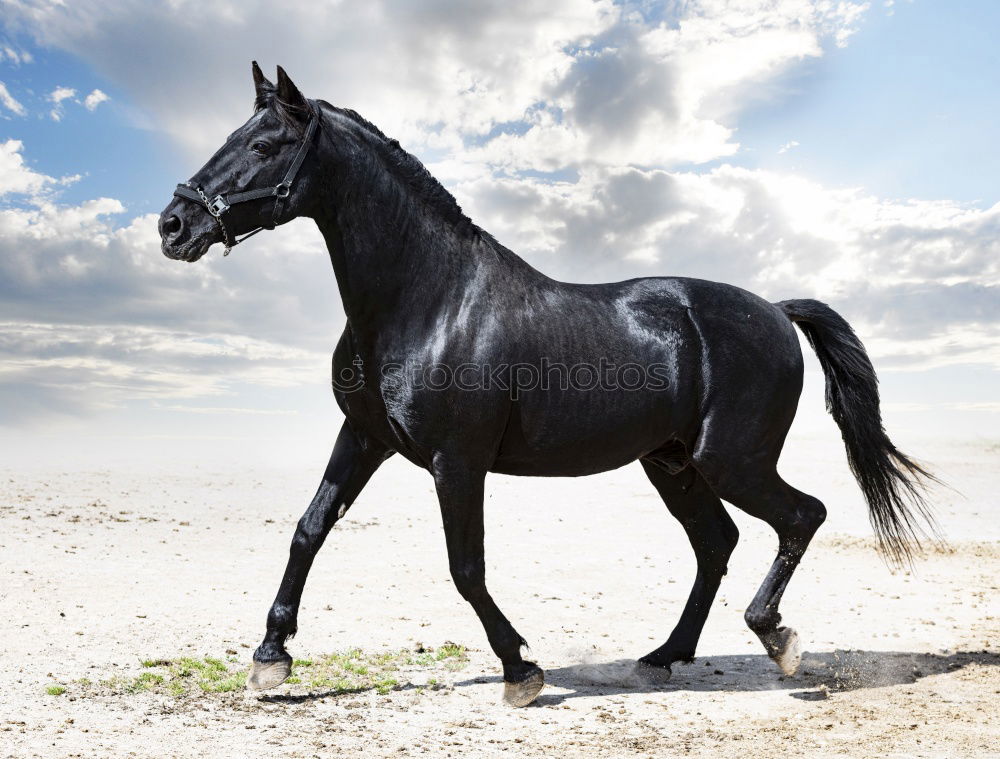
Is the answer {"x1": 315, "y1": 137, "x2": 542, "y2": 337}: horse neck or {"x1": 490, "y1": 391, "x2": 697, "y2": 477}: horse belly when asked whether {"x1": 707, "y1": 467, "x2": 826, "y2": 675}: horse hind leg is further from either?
{"x1": 315, "y1": 137, "x2": 542, "y2": 337}: horse neck

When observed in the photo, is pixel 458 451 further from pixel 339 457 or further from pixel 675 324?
pixel 675 324

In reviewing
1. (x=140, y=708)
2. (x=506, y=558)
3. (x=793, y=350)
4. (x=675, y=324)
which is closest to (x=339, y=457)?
(x=140, y=708)

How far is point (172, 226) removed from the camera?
14.6 feet

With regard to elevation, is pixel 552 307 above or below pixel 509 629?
above

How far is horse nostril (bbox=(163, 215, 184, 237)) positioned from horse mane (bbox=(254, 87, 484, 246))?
0.78 meters

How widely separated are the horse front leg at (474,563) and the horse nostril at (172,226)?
1.80 metres

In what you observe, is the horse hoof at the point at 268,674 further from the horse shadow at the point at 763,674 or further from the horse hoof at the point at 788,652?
the horse hoof at the point at 788,652

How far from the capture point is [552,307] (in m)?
4.93

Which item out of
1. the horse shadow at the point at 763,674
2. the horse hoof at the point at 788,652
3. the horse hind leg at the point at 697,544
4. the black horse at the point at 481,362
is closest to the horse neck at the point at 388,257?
the black horse at the point at 481,362

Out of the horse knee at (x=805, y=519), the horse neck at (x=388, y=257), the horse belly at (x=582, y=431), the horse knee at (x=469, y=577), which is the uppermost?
the horse neck at (x=388, y=257)

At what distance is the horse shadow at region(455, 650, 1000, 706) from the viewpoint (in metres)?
5.26

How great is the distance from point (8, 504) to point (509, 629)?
7.79m

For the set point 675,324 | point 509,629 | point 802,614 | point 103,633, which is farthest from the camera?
point 802,614

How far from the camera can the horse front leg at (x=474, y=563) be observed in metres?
4.52
